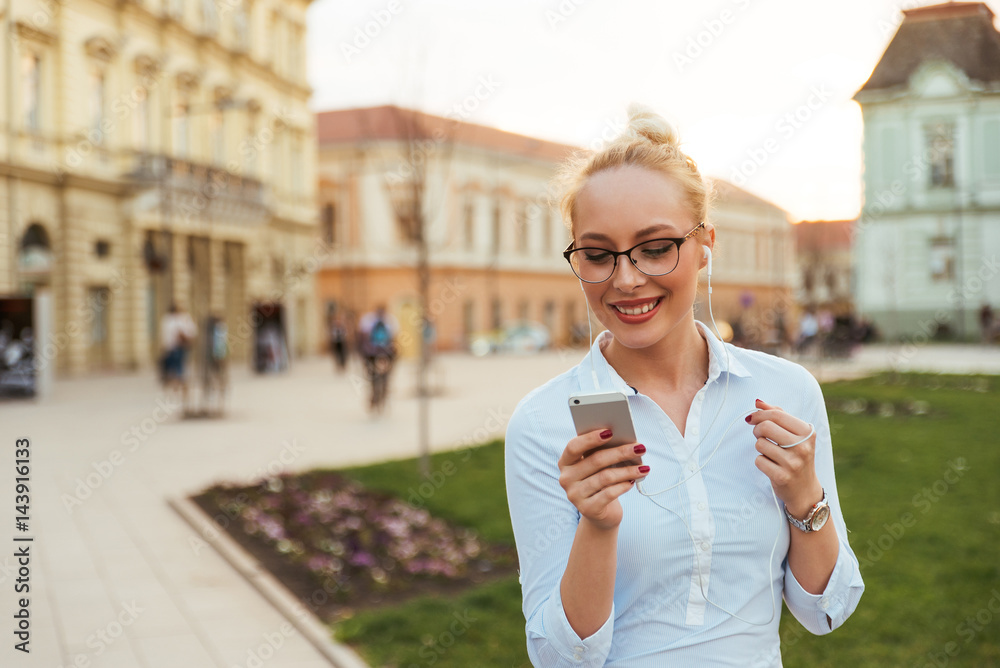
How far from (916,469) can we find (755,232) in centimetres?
6286

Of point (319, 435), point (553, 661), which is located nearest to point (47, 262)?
point (319, 435)

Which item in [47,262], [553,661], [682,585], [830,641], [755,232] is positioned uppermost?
[755,232]

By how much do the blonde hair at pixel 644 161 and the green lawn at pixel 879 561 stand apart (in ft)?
10.8

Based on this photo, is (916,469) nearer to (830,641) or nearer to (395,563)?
(830,641)

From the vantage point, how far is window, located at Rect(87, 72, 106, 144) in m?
27.6

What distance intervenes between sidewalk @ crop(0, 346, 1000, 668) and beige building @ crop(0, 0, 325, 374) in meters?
4.93

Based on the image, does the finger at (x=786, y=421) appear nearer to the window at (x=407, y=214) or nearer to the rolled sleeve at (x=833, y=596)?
the rolled sleeve at (x=833, y=596)

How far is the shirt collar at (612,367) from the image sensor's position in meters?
2.04

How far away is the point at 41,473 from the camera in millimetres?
9852

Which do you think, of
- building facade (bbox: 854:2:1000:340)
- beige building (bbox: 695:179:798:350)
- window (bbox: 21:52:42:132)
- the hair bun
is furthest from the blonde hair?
beige building (bbox: 695:179:798:350)

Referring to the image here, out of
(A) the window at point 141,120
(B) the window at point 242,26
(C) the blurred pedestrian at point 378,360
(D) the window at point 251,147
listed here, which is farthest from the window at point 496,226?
(C) the blurred pedestrian at point 378,360

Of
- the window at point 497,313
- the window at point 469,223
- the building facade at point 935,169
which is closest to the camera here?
the building facade at point 935,169

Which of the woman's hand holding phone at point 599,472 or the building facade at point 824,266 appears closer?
the woman's hand holding phone at point 599,472

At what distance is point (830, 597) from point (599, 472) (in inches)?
28.0
